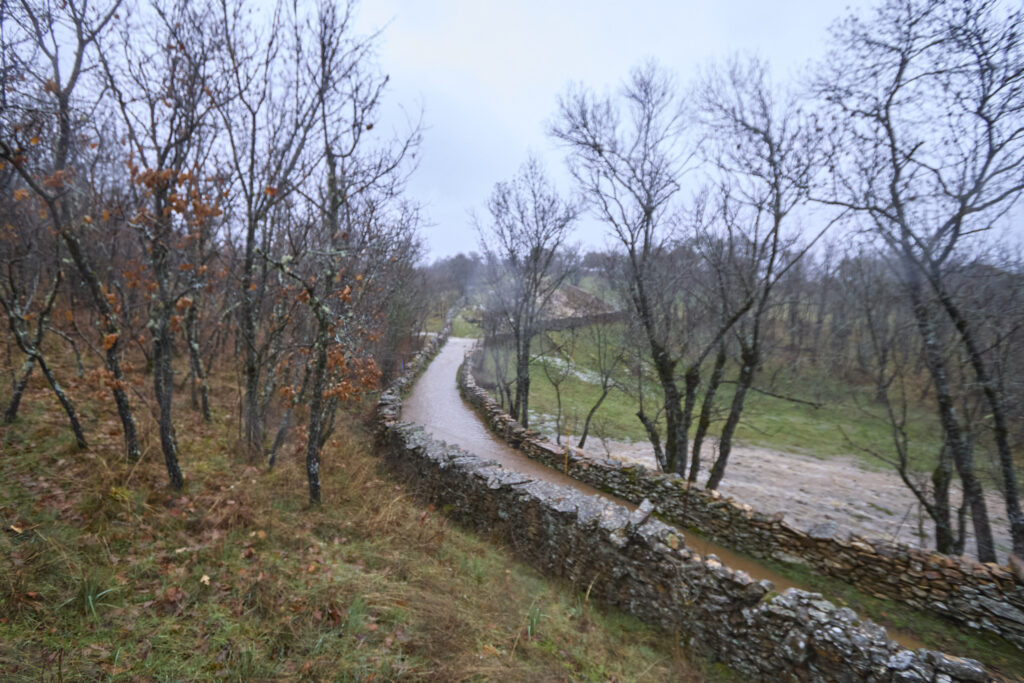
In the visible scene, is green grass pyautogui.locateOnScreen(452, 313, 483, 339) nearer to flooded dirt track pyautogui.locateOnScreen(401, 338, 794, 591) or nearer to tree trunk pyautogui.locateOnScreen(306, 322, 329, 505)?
flooded dirt track pyautogui.locateOnScreen(401, 338, 794, 591)

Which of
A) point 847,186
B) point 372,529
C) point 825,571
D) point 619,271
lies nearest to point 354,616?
point 372,529

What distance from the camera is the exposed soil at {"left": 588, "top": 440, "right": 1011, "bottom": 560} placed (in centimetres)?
1014

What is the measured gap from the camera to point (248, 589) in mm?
4234

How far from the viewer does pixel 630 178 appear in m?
11.4

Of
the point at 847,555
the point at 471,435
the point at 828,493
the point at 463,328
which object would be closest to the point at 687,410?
the point at 847,555

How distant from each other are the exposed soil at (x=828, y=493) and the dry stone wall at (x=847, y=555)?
0.47m

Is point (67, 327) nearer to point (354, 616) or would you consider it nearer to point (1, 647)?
point (1, 647)

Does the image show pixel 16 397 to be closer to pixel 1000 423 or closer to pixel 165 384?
pixel 165 384

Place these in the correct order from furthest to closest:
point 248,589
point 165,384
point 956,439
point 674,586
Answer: point 956,439, point 674,586, point 165,384, point 248,589

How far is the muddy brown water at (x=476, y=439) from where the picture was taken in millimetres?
7637

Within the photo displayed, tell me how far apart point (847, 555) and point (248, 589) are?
8621 mm

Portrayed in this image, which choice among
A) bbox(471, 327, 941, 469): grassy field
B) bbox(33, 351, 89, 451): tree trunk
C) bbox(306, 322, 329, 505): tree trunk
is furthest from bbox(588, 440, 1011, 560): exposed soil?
bbox(33, 351, 89, 451): tree trunk

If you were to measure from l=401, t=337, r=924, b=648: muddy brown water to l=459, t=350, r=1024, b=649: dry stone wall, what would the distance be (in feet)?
0.93

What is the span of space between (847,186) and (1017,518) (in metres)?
5.96
